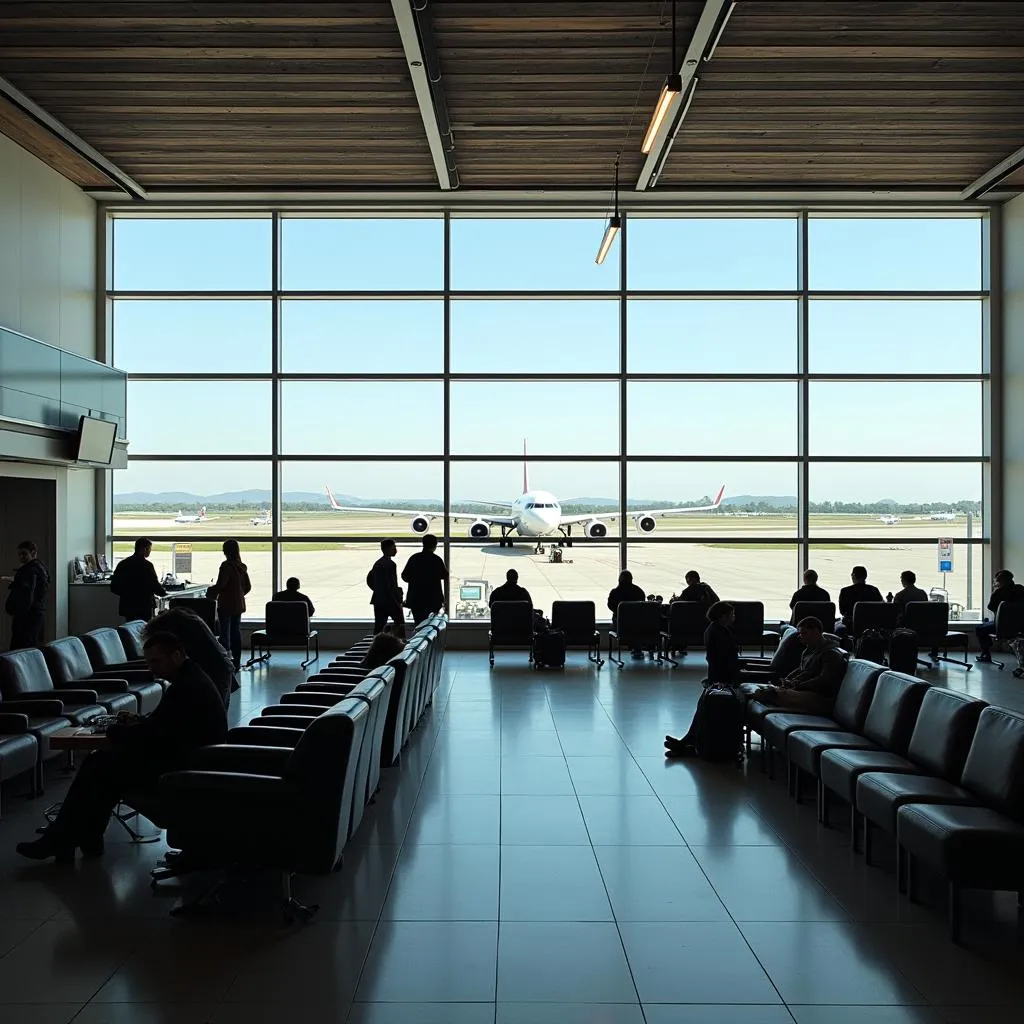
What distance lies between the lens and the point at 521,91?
9773 mm

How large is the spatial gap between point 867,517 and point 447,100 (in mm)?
8026

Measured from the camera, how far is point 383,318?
44.4ft

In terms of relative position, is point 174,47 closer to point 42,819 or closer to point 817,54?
point 817,54

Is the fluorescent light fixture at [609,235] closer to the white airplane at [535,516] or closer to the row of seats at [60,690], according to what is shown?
the white airplane at [535,516]

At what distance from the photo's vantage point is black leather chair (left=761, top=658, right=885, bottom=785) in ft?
18.7

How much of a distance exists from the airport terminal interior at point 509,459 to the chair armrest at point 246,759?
18mm

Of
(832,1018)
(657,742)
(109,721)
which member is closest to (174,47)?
(109,721)

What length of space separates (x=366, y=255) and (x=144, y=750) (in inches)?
406

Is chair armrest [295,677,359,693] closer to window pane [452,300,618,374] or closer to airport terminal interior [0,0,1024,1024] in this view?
airport terminal interior [0,0,1024,1024]

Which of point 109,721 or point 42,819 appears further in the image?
point 42,819

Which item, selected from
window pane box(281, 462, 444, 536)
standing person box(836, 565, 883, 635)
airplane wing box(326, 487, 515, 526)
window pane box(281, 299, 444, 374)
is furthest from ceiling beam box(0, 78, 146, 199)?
standing person box(836, 565, 883, 635)

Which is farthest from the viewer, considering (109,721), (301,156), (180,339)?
(180,339)

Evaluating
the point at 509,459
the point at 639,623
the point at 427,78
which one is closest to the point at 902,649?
the point at 639,623

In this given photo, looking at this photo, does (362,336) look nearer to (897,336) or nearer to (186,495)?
(186,495)
